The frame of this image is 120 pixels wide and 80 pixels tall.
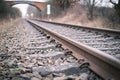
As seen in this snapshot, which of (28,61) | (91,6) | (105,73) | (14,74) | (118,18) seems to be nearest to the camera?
(105,73)

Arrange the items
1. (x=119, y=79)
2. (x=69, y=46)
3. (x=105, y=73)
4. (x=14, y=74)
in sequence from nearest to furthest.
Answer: (x=119, y=79)
(x=105, y=73)
(x=14, y=74)
(x=69, y=46)

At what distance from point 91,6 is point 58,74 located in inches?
1074

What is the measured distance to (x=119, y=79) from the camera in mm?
2836

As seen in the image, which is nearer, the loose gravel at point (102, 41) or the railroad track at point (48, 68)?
the railroad track at point (48, 68)

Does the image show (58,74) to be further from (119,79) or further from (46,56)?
(46,56)

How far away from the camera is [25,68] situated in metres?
3.88

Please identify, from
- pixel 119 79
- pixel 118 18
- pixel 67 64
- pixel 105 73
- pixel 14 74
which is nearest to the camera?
pixel 119 79

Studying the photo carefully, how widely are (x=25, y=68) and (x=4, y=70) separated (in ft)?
1.03

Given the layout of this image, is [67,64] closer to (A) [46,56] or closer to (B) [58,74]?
(B) [58,74]

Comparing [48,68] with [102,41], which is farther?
[102,41]

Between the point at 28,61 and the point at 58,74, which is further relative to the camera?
the point at 28,61

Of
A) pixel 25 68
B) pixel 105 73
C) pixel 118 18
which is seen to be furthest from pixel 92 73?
pixel 118 18

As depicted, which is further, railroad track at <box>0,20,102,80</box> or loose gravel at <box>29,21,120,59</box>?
loose gravel at <box>29,21,120,59</box>

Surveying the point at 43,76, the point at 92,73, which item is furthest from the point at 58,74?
the point at 92,73
